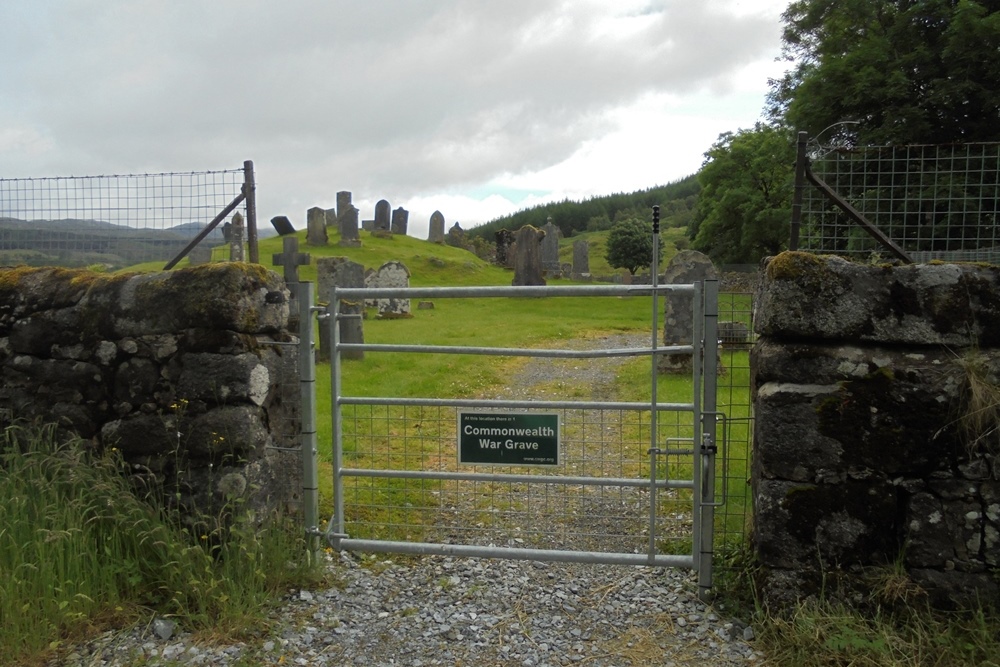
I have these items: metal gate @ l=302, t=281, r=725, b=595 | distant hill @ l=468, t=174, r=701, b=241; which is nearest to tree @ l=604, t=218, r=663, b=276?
distant hill @ l=468, t=174, r=701, b=241

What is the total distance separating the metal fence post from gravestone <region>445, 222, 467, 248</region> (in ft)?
144

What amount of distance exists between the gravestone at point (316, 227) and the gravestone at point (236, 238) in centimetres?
3269

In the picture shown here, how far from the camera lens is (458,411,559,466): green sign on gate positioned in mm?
4473

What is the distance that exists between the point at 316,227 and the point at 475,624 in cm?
3724

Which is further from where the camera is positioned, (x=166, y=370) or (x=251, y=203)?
(x=251, y=203)

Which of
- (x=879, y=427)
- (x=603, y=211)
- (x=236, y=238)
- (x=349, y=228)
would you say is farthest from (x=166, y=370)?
(x=603, y=211)

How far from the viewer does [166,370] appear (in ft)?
14.9

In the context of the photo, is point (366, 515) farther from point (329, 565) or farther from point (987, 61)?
point (987, 61)

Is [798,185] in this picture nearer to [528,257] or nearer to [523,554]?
[523,554]

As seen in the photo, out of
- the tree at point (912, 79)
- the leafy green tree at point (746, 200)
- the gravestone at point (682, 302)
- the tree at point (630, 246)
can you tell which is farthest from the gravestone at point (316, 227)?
the gravestone at point (682, 302)

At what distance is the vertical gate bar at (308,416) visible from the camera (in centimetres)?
463

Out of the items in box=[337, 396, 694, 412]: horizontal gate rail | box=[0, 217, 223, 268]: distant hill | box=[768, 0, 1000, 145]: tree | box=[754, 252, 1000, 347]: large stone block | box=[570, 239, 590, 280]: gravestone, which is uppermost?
box=[768, 0, 1000, 145]: tree

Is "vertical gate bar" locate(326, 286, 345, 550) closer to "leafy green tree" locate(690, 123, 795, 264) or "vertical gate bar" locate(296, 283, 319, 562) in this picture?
"vertical gate bar" locate(296, 283, 319, 562)

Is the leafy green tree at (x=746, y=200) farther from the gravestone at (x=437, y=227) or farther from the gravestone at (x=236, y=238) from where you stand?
the gravestone at (x=236, y=238)
